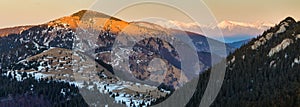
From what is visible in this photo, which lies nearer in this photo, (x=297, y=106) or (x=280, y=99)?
(x=297, y=106)
